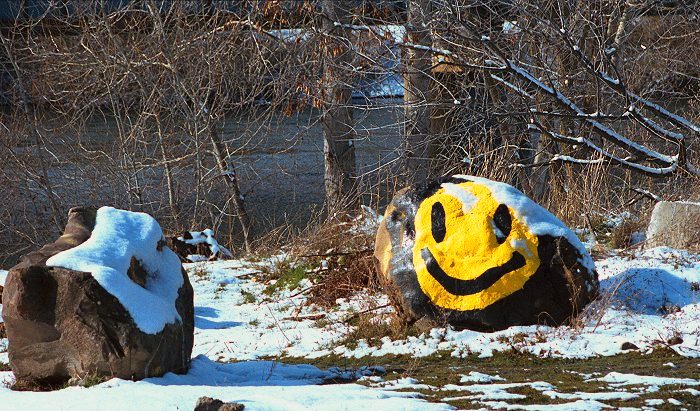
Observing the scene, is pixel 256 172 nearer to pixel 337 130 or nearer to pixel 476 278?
pixel 337 130

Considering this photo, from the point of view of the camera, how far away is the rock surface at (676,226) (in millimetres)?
7379

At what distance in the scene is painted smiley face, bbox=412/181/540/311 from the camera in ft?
20.1

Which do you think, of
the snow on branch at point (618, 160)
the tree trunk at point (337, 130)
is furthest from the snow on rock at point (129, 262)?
the tree trunk at point (337, 130)

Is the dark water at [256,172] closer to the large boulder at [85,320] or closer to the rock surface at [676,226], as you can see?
the rock surface at [676,226]

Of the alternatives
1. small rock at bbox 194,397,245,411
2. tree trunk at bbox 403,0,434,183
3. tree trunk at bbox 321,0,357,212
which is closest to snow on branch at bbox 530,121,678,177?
tree trunk at bbox 403,0,434,183

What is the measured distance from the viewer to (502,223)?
632 cm

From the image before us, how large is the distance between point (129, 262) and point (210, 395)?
3.47 ft

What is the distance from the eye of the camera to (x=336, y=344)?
6.26 metres

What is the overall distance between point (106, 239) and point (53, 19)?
29.5ft

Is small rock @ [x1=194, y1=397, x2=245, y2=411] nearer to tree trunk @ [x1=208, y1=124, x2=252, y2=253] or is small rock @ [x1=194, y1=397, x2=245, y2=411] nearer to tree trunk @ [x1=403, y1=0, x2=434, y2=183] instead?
tree trunk @ [x1=403, y1=0, x2=434, y2=183]

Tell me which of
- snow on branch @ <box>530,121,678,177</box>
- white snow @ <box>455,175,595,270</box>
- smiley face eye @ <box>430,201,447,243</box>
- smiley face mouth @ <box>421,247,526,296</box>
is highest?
snow on branch @ <box>530,121,678,177</box>

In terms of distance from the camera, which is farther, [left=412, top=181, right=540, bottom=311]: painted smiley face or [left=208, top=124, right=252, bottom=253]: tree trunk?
[left=208, top=124, right=252, bottom=253]: tree trunk

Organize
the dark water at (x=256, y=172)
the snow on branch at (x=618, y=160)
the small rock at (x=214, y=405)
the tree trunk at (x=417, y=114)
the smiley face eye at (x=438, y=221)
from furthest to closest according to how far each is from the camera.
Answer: the dark water at (x=256, y=172)
the tree trunk at (x=417, y=114)
the snow on branch at (x=618, y=160)
the smiley face eye at (x=438, y=221)
the small rock at (x=214, y=405)

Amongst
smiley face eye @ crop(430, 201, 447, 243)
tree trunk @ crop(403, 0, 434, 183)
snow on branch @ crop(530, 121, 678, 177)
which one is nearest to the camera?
smiley face eye @ crop(430, 201, 447, 243)
